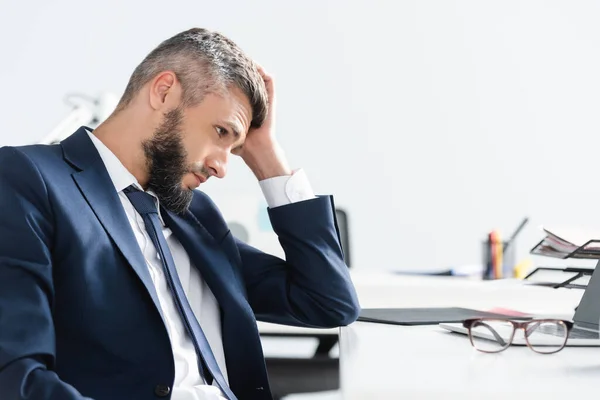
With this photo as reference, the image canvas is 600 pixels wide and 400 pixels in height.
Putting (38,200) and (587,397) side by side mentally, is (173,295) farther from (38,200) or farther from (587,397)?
(587,397)

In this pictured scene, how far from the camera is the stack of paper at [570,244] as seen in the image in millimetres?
1576

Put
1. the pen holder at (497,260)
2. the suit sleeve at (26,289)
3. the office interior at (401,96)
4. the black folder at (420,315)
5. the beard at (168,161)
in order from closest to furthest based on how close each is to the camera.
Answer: the suit sleeve at (26,289) < the beard at (168,161) < the black folder at (420,315) < the pen holder at (497,260) < the office interior at (401,96)

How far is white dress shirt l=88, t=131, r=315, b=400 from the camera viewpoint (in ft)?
3.90

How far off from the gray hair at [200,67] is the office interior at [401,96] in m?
3.01

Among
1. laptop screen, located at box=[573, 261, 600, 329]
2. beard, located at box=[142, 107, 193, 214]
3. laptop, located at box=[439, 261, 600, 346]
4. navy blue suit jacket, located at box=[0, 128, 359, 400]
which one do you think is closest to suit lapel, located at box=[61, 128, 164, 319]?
navy blue suit jacket, located at box=[0, 128, 359, 400]

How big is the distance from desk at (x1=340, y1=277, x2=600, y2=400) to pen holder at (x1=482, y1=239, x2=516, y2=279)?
1.64m

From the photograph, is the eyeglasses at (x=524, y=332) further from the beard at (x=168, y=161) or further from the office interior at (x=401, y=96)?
the office interior at (x=401, y=96)

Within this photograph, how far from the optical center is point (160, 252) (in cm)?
124

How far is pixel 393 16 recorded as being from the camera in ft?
15.2

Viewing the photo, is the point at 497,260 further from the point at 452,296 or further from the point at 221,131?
the point at 221,131

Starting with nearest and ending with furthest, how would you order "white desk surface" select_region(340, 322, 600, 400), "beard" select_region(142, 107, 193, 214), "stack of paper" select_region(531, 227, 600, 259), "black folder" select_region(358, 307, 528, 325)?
"white desk surface" select_region(340, 322, 600, 400) → "beard" select_region(142, 107, 193, 214) → "black folder" select_region(358, 307, 528, 325) → "stack of paper" select_region(531, 227, 600, 259)

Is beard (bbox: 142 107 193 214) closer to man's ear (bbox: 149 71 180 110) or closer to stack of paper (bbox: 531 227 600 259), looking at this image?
man's ear (bbox: 149 71 180 110)

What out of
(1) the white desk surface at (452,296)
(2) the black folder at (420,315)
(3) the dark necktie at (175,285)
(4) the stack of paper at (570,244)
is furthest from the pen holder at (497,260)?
(3) the dark necktie at (175,285)

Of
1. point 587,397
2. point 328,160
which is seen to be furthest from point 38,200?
point 328,160
